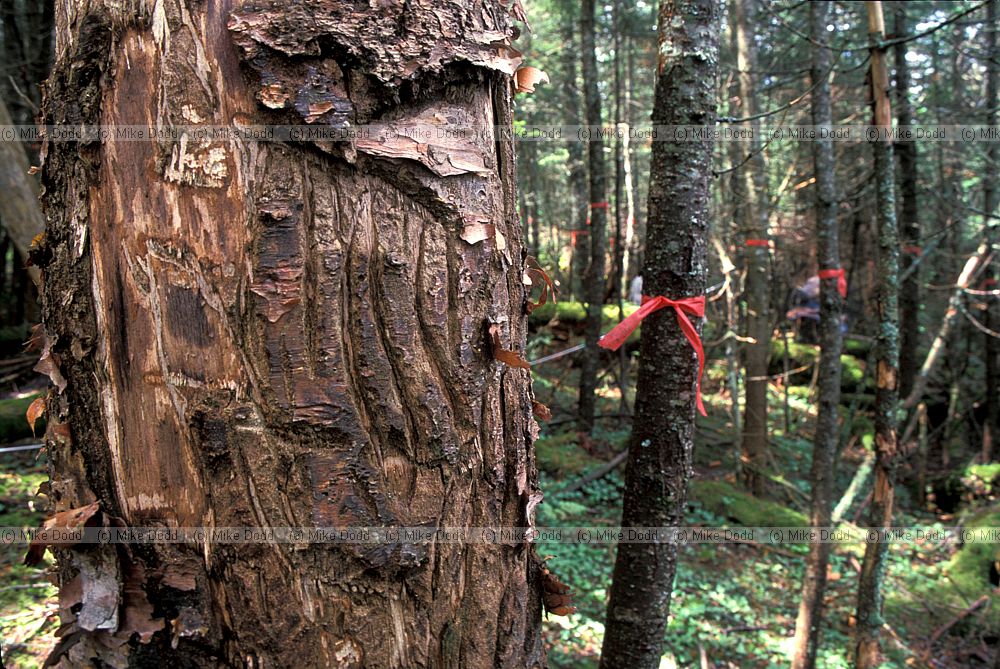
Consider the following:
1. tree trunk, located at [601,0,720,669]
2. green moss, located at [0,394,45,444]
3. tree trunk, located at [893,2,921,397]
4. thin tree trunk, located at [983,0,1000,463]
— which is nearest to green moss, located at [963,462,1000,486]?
thin tree trunk, located at [983,0,1000,463]

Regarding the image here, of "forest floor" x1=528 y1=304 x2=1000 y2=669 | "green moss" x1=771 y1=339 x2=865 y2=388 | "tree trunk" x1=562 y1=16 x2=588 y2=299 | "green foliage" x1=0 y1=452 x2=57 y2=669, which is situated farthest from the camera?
"tree trunk" x1=562 y1=16 x2=588 y2=299

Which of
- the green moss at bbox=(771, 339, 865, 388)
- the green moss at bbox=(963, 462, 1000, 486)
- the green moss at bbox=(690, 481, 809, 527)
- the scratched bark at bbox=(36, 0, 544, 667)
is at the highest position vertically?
the scratched bark at bbox=(36, 0, 544, 667)

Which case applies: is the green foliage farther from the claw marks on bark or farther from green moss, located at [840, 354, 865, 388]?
green moss, located at [840, 354, 865, 388]

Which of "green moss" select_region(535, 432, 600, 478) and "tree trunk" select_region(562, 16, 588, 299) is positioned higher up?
"tree trunk" select_region(562, 16, 588, 299)

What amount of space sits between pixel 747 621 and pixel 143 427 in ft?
18.1

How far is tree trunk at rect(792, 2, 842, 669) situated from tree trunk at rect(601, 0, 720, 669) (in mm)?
2304

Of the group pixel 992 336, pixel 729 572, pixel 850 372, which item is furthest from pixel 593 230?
pixel 850 372

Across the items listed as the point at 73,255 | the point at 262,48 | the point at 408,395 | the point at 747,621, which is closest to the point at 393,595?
the point at 408,395

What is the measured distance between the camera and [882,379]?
414 centimetres

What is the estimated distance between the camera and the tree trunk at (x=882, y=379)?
4.10 m

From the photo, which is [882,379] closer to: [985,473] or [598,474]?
[598,474]

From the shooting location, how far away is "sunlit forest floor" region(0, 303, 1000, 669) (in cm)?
437

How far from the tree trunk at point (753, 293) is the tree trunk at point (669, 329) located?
4.63 meters

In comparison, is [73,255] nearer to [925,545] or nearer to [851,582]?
[851,582]
